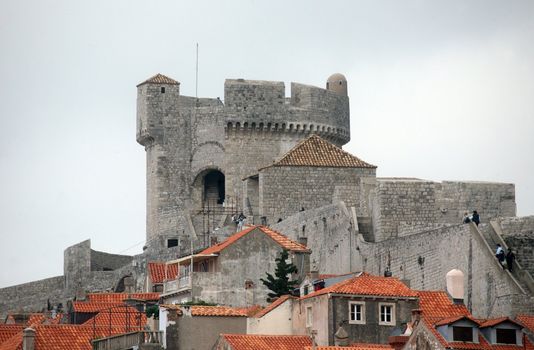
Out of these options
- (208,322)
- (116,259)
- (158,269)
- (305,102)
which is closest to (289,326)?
(208,322)

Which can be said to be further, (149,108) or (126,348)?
(149,108)

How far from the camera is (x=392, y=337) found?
5909 centimetres

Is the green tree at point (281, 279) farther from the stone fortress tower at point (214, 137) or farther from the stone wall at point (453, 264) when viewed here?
the stone fortress tower at point (214, 137)

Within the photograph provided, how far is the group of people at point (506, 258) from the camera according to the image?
67.7 m

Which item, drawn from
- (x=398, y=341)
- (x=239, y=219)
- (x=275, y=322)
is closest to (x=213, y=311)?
(x=275, y=322)

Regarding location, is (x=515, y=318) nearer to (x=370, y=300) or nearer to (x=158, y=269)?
(x=370, y=300)

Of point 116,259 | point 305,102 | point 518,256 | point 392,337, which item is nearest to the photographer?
point 392,337

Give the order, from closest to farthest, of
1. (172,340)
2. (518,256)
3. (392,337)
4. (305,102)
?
(392,337)
(172,340)
(518,256)
(305,102)

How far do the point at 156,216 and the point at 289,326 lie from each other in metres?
36.8

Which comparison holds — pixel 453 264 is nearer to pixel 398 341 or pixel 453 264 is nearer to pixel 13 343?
pixel 398 341

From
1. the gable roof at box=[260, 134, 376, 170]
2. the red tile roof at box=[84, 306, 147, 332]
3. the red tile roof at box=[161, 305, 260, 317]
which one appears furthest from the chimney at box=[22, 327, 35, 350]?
the gable roof at box=[260, 134, 376, 170]

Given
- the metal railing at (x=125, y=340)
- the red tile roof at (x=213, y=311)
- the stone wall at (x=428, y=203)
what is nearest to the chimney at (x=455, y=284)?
the red tile roof at (x=213, y=311)

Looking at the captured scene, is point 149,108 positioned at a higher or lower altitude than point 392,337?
higher

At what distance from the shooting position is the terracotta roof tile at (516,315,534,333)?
196 feet
